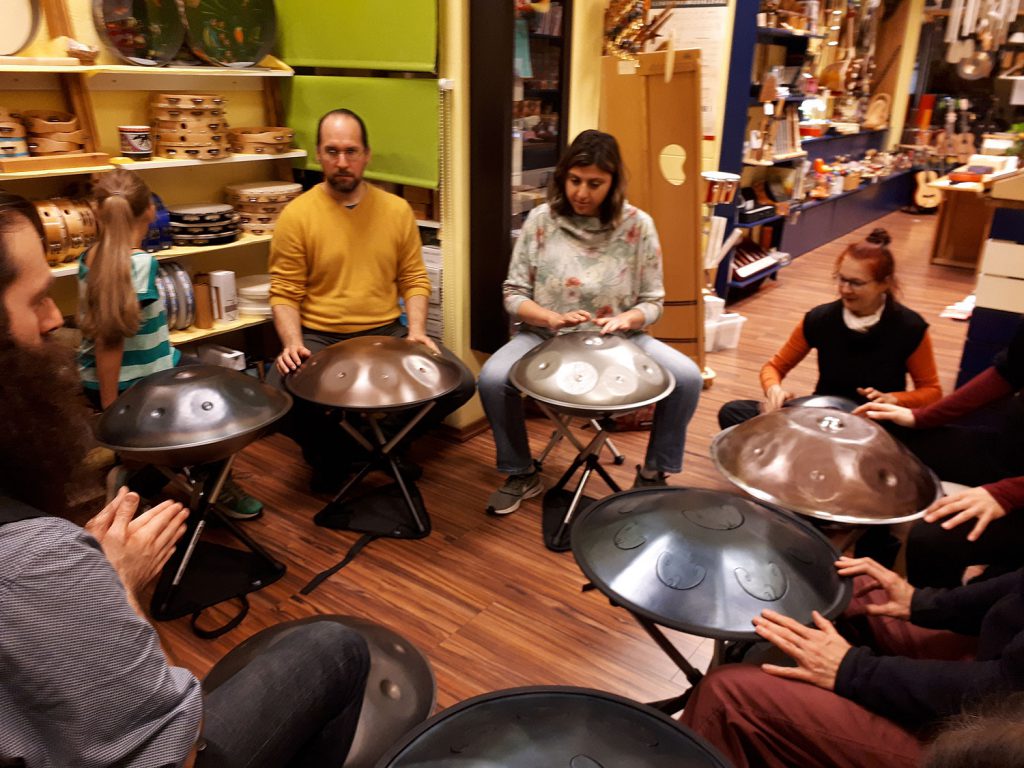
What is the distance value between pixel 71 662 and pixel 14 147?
2.26m

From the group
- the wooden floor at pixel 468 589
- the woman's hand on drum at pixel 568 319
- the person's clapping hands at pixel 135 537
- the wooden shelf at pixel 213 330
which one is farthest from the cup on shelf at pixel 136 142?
the person's clapping hands at pixel 135 537

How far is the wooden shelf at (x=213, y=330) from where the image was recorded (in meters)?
2.93

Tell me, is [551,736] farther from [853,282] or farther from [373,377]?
[853,282]

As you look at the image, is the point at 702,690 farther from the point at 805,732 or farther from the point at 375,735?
the point at 375,735

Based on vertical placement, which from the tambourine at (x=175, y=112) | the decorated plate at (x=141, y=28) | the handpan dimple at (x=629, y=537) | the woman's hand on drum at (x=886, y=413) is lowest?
the woman's hand on drum at (x=886, y=413)

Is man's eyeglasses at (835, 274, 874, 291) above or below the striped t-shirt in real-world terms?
above

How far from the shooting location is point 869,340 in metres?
2.45

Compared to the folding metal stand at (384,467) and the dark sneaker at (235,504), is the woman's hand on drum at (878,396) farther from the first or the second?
the dark sneaker at (235,504)

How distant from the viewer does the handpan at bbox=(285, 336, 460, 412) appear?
2264 millimetres

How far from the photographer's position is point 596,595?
7.75 ft

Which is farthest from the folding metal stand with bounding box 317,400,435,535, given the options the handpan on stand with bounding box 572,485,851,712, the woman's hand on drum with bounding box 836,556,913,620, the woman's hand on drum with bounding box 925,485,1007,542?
the woman's hand on drum with bounding box 925,485,1007,542

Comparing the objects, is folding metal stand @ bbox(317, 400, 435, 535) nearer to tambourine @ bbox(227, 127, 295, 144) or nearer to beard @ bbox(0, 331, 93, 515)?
tambourine @ bbox(227, 127, 295, 144)

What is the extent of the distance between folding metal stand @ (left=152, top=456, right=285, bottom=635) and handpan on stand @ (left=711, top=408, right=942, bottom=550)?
1512 mm

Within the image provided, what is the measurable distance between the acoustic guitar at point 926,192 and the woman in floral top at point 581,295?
23.9 feet
